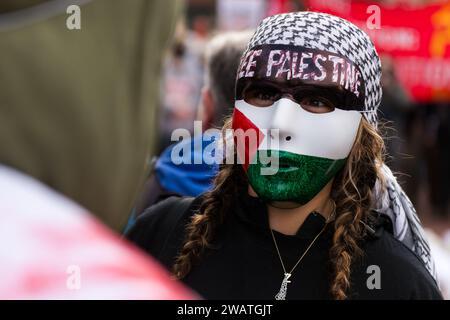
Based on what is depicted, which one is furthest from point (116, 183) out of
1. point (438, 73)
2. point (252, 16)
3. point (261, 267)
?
point (438, 73)

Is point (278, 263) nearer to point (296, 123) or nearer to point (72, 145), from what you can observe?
point (296, 123)

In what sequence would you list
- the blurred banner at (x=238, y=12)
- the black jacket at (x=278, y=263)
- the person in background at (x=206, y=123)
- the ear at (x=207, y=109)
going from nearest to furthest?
the black jacket at (x=278, y=263) < the person in background at (x=206, y=123) < the ear at (x=207, y=109) < the blurred banner at (x=238, y=12)

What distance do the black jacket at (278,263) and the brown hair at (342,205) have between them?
1.0 inches

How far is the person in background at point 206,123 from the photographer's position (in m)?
2.34

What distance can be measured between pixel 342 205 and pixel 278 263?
0.21 m

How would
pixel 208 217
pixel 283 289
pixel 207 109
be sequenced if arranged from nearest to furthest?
1. pixel 283 289
2. pixel 208 217
3. pixel 207 109

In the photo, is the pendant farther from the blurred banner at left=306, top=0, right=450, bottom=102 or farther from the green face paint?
the blurred banner at left=306, top=0, right=450, bottom=102

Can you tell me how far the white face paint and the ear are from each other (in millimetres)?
805

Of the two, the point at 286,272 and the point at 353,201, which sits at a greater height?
the point at 353,201

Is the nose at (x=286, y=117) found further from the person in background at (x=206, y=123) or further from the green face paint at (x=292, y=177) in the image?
the person in background at (x=206, y=123)

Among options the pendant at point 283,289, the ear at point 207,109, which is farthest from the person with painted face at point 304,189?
the ear at point 207,109

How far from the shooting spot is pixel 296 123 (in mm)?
1768

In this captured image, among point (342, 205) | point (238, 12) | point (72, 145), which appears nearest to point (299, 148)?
point (342, 205)

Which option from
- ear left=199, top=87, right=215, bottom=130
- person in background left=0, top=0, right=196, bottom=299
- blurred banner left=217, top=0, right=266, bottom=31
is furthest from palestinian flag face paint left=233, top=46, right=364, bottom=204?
blurred banner left=217, top=0, right=266, bottom=31
